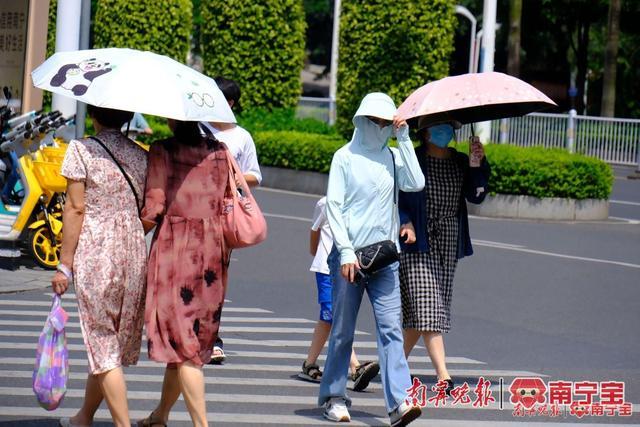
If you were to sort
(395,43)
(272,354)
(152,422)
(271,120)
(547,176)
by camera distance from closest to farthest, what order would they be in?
(152,422), (272,354), (547,176), (395,43), (271,120)

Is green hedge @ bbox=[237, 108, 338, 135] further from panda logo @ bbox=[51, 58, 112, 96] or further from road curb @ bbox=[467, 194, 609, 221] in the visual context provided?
panda logo @ bbox=[51, 58, 112, 96]

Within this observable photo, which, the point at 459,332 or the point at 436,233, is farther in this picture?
the point at 459,332

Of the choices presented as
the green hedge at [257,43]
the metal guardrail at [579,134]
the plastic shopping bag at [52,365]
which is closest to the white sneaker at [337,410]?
the plastic shopping bag at [52,365]

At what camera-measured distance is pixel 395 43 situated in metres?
23.8

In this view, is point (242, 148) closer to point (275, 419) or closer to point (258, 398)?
point (258, 398)

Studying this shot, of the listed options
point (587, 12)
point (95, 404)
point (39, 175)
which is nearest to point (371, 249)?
point (95, 404)

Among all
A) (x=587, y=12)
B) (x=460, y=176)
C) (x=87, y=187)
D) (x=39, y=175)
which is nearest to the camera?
(x=87, y=187)

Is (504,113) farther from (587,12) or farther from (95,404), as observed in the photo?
(587,12)

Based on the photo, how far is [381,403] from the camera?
315 inches

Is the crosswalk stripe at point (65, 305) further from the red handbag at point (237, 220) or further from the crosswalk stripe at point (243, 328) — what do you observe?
the red handbag at point (237, 220)

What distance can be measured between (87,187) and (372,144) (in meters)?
1.73

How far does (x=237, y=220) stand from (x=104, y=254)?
2.14 ft

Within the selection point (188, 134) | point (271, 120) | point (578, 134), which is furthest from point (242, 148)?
point (578, 134)

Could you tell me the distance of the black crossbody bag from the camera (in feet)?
23.5
